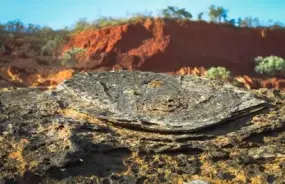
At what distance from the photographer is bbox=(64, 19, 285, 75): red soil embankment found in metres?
22.0

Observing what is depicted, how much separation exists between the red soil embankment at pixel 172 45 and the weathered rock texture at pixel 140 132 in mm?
14089

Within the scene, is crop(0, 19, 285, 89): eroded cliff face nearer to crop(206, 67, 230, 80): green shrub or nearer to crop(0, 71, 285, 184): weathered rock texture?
crop(206, 67, 230, 80): green shrub

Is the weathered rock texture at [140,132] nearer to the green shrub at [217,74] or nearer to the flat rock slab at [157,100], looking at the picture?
the flat rock slab at [157,100]

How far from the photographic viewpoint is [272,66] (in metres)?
22.9

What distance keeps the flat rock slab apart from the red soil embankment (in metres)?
13.9

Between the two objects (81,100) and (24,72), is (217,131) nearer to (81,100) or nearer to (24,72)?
(81,100)

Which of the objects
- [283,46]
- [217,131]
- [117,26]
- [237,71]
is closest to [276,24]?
[283,46]

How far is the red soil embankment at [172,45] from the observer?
72.2ft

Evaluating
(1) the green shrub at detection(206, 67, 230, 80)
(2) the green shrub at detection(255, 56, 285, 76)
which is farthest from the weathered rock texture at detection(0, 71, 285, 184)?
(2) the green shrub at detection(255, 56, 285, 76)

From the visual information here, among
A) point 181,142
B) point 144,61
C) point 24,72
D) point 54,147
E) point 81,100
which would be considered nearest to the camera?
point 54,147

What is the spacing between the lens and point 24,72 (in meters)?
19.0

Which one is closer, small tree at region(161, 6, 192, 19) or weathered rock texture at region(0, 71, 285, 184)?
weathered rock texture at region(0, 71, 285, 184)

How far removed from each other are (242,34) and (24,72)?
1082 centimetres

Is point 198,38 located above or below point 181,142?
above
